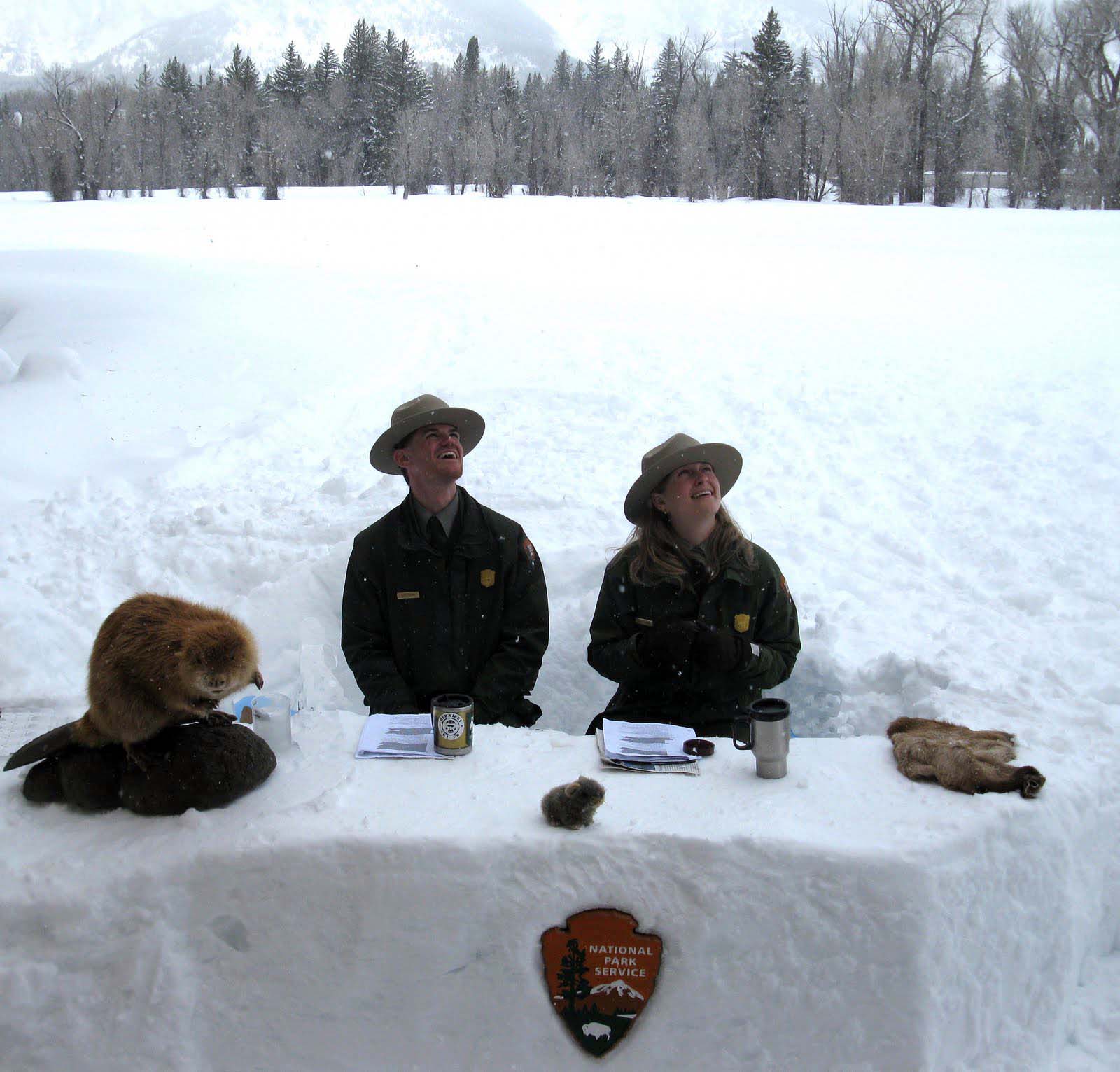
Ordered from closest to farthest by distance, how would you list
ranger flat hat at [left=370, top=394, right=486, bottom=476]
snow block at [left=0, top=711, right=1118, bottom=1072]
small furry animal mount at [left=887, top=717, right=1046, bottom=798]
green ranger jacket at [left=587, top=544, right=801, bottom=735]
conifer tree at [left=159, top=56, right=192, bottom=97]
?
snow block at [left=0, top=711, right=1118, bottom=1072] < small furry animal mount at [left=887, top=717, right=1046, bottom=798] < green ranger jacket at [left=587, top=544, right=801, bottom=735] < ranger flat hat at [left=370, top=394, right=486, bottom=476] < conifer tree at [left=159, top=56, right=192, bottom=97]

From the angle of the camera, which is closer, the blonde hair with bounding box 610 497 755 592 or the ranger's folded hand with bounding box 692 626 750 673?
the ranger's folded hand with bounding box 692 626 750 673

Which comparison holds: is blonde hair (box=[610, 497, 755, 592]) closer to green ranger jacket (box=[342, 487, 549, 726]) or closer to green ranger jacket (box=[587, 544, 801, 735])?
green ranger jacket (box=[587, 544, 801, 735])

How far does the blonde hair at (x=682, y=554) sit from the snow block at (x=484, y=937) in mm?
1139

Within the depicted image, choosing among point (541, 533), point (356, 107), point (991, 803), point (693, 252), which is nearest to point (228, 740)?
point (991, 803)

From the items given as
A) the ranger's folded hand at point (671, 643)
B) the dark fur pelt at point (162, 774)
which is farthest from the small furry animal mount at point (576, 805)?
the ranger's folded hand at point (671, 643)

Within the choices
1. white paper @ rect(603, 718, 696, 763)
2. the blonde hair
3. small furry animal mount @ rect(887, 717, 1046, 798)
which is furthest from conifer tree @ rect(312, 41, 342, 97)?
small furry animal mount @ rect(887, 717, 1046, 798)

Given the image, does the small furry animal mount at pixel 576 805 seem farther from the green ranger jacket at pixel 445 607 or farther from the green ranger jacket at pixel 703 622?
the green ranger jacket at pixel 445 607

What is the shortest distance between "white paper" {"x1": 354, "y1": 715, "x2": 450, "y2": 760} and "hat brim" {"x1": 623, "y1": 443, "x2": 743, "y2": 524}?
40.6 inches

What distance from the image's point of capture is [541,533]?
5.04 meters

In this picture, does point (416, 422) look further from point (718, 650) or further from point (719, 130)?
point (719, 130)

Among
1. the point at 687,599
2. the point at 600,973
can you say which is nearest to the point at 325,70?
the point at 687,599

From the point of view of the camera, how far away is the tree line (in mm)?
27094

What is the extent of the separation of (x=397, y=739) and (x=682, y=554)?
1.18 metres

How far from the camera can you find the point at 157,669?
6.14 ft
